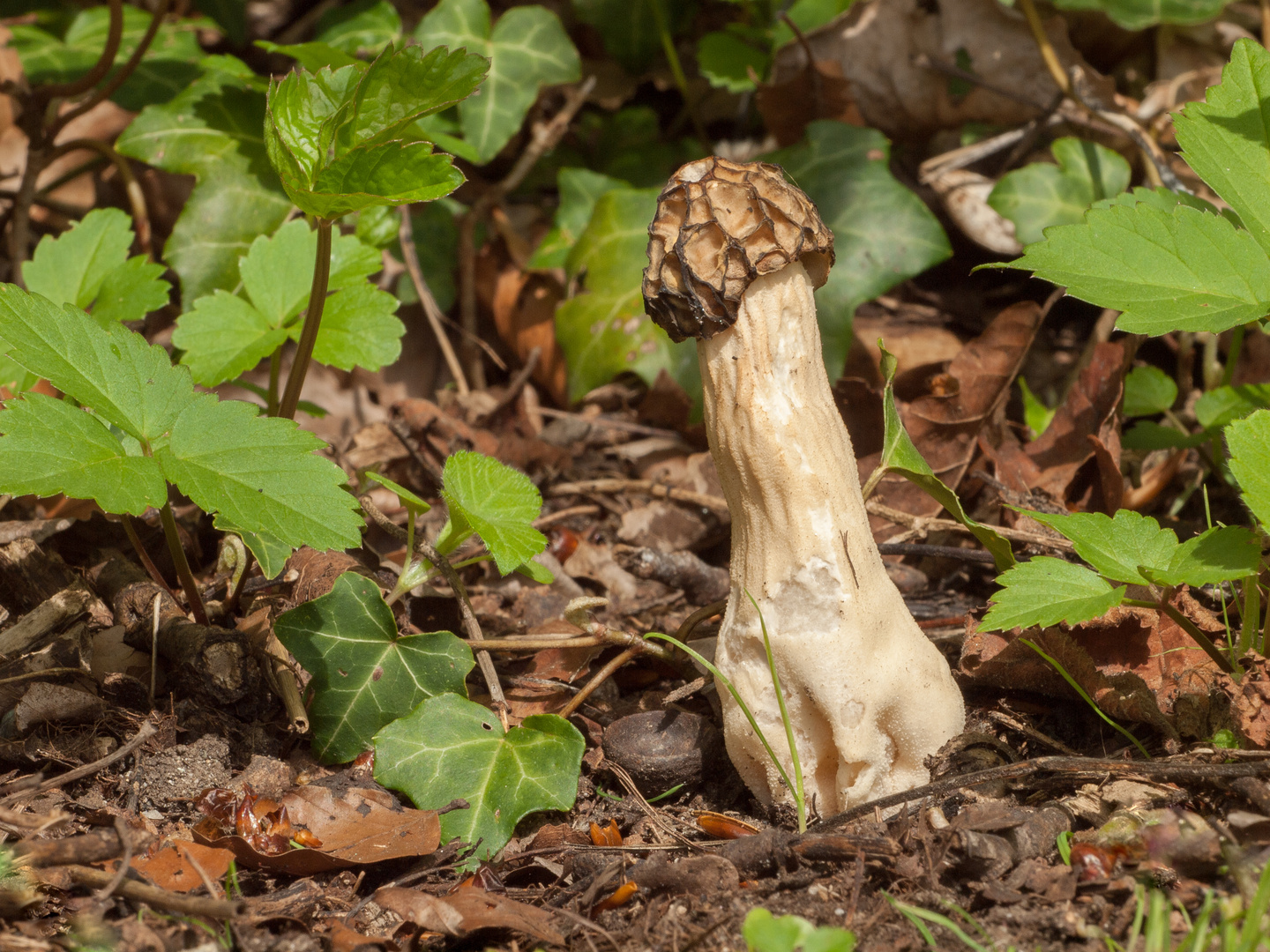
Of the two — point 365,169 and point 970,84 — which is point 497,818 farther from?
point 970,84

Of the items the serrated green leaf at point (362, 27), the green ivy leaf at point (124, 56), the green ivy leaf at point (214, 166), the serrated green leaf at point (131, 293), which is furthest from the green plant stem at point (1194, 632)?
the green ivy leaf at point (124, 56)

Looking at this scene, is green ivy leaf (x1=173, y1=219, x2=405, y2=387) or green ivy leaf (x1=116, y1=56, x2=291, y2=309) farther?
green ivy leaf (x1=116, y1=56, x2=291, y2=309)

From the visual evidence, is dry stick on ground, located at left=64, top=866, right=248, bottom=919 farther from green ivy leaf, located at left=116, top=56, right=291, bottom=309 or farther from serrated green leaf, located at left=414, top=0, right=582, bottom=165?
serrated green leaf, located at left=414, top=0, right=582, bottom=165

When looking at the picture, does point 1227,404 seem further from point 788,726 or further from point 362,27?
point 362,27

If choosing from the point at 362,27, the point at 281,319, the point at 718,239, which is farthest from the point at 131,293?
the point at 362,27

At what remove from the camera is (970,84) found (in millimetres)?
4555

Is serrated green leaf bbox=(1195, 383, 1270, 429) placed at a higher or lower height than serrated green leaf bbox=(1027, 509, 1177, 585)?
lower

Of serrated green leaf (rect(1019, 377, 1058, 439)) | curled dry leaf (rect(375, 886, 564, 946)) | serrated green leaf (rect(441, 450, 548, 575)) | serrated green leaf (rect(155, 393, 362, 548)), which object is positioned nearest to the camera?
curled dry leaf (rect(375, 886, 564, 946))

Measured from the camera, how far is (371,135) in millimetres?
2391

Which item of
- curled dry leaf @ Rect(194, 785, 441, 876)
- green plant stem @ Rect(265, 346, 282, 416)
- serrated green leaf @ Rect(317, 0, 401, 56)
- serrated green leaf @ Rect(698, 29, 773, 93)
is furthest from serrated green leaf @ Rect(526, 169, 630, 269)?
curled dry leaf @ Rect(194, 785, 441, 876)

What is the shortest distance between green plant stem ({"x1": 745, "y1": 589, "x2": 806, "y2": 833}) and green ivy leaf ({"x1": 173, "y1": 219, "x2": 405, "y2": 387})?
139cm

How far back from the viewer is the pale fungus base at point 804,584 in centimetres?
234

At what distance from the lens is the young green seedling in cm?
235

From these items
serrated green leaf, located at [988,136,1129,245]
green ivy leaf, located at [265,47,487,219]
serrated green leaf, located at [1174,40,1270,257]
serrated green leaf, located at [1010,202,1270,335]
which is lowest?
serrated green leaf, located at [988,136,1129,245]
